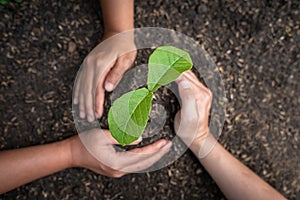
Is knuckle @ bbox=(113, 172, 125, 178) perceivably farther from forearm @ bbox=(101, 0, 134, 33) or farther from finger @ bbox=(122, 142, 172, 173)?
forearm @ bbox=(101, 0, 134, 33)

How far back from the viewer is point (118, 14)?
3.70 feet

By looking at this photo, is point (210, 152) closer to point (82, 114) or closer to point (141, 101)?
point (82, 114)

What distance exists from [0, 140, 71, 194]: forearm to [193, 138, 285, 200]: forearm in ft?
1.31

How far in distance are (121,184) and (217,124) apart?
Result: 353mm

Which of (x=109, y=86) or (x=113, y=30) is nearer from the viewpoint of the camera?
(x=109, y=86)

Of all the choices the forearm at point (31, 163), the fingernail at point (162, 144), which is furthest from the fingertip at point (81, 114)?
the fingernail at point (162, 144)

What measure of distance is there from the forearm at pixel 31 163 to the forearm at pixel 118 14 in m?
0.37

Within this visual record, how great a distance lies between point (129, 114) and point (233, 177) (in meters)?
0.58

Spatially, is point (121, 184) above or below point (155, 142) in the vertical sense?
below

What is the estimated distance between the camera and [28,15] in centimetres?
122

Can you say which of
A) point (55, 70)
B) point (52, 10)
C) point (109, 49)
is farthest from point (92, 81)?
point (52, 10)

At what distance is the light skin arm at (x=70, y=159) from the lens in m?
1.08

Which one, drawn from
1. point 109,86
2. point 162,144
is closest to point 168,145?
point 162,144

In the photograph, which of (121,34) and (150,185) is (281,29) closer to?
(121,34)
